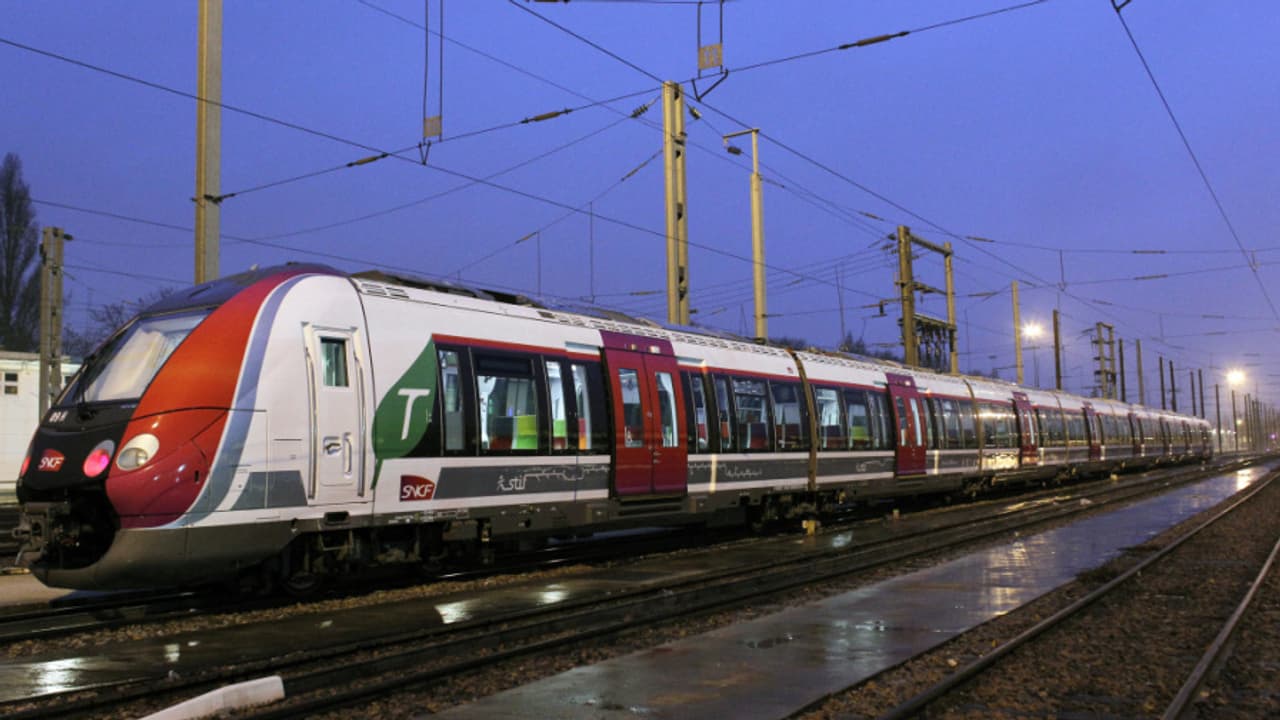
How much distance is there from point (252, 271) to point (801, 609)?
262 inches

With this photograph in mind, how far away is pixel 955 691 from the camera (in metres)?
7.01

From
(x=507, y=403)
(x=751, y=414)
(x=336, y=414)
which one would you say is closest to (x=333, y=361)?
(x=336, y=414)

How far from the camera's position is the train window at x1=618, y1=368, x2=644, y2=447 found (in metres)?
13.7

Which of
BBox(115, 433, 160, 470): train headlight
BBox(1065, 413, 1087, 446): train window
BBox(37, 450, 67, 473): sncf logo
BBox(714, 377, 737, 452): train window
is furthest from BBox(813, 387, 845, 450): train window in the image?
BBox(1065, 413, 1087, 446): train window

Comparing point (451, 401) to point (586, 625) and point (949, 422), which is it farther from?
point (949, 422)

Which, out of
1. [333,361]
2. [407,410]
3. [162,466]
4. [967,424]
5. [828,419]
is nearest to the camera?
[162,466]

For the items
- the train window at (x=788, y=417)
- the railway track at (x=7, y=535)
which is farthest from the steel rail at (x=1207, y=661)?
the railway track at (x=7, y=535)

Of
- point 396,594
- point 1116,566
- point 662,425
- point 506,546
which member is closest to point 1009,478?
point 1116,566

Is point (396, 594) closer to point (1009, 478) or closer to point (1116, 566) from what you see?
point (1116, 566)

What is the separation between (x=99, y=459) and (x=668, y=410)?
779 centimetres

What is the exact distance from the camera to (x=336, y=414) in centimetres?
984

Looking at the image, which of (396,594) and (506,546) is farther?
(506,546)

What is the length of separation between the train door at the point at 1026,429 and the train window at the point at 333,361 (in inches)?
982

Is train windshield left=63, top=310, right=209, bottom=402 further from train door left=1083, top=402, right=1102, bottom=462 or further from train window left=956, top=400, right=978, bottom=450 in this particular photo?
train door left=1083, top=402, right=1102, bottom=462
